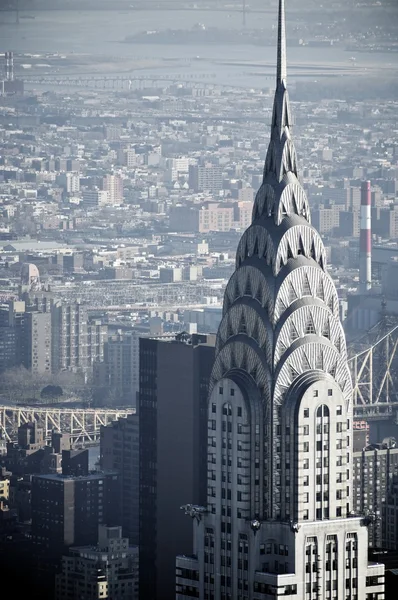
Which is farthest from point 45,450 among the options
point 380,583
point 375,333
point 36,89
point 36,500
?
point 36,89

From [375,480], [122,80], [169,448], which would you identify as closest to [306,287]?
[169,448]

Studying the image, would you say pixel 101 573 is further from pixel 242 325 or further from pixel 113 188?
pixel 113 188

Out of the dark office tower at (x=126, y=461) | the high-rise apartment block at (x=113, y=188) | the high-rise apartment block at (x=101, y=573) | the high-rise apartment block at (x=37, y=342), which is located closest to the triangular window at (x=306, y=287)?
the high-rise apartment block at (x=101, y=573)

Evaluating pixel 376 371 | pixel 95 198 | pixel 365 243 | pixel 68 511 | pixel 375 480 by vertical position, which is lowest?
pixel 68 511

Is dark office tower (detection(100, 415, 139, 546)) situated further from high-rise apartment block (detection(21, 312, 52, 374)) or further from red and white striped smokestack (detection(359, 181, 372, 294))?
red and white striped smokestack (detection(359, 181, 372, 294))

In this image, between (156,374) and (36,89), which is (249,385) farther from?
(36,89)

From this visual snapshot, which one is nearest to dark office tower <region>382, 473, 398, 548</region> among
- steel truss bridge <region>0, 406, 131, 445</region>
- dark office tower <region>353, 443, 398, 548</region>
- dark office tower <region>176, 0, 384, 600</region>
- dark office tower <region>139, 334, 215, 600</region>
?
dark office tower <region>353, 443, 398, 548</region>
